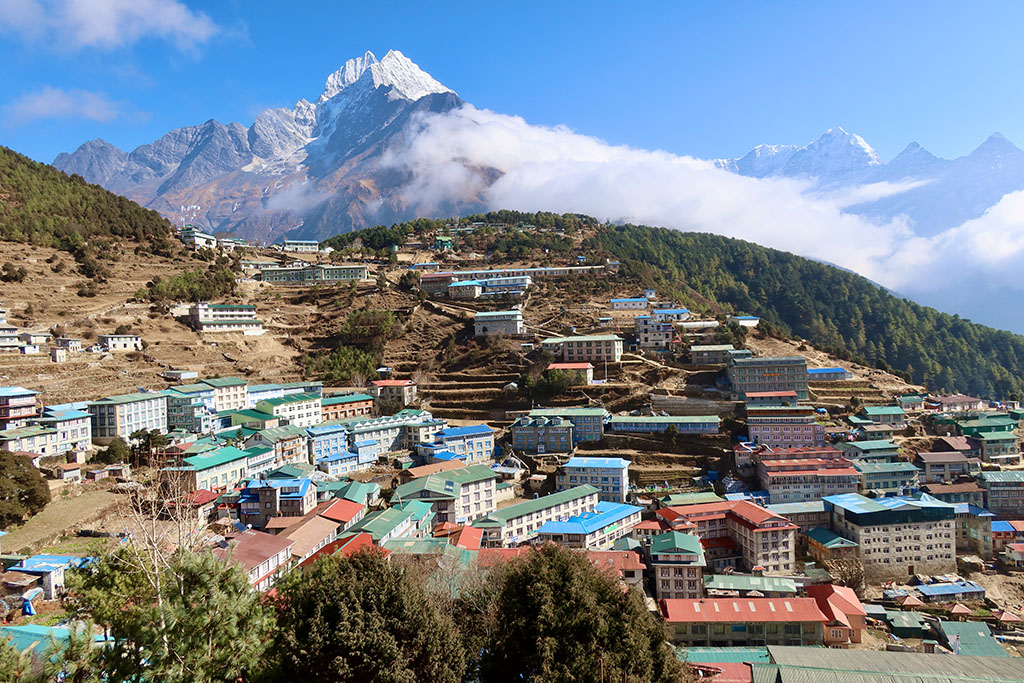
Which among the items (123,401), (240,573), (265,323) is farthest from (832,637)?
(265,323)

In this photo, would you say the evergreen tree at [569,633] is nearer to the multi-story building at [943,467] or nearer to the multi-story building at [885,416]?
the multi-story building at [943,467]

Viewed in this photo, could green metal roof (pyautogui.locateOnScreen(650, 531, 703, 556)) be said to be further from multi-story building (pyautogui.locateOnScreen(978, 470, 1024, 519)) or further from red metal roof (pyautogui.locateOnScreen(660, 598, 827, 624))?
multi-story building (pyautogui.locateOnScreen(978, 470, 1024, 519))

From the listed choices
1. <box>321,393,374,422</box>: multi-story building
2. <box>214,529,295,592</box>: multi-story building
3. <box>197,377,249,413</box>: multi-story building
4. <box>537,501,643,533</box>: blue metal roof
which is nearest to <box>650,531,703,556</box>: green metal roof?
<box>537,501,643,533</box>: blue metal roof

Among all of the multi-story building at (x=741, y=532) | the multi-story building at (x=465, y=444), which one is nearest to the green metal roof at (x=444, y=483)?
the multi-story building at (x=465, y=444)

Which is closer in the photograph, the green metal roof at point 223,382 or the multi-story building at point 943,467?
the multi-story building at point 943,467

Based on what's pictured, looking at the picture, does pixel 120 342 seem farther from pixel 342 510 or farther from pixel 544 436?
pixel 544 436

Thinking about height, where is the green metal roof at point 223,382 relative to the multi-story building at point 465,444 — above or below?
above
